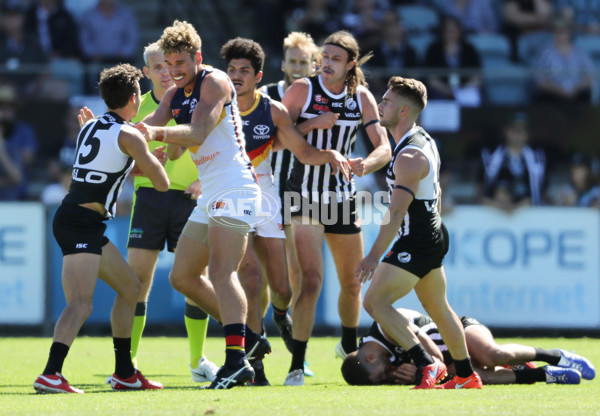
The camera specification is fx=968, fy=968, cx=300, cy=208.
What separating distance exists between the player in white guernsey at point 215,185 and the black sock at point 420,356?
49.0 inches

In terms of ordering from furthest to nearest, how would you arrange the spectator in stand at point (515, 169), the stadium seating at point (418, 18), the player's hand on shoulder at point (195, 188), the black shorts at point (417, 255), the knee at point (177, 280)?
the stadium seating at point (418, 18)
the spectator in stand at point (515, 169)
the player's hand on shoulder at point (195, 188)
the knee at point (177, 280)
the black shorts at point (417, 255)

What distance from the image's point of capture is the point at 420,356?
723 centimetres

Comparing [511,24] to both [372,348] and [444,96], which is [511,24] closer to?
[444,96]

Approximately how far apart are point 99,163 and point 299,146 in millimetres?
1776

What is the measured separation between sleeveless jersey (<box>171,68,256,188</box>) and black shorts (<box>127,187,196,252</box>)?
140 centimetres

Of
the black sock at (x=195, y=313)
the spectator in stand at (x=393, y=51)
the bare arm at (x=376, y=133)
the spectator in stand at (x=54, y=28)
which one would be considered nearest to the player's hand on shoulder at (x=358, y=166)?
the bare arm at (x=376, y=133)

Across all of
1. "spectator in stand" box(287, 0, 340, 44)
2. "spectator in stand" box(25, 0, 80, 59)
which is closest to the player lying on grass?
"spectator in stand" box(287, 0, 340, 44)

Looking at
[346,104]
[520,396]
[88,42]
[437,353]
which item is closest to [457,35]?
[88,42]

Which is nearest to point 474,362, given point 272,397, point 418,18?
point 272,397

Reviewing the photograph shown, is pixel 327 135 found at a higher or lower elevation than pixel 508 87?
lower

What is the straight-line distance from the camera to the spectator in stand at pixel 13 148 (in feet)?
45.9

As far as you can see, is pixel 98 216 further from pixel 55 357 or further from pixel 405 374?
pixel 405 374

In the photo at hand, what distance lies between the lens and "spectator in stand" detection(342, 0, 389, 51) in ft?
50.5

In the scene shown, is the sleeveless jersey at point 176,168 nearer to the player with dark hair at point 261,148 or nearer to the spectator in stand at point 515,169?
the player with dark hair at point 261,148
